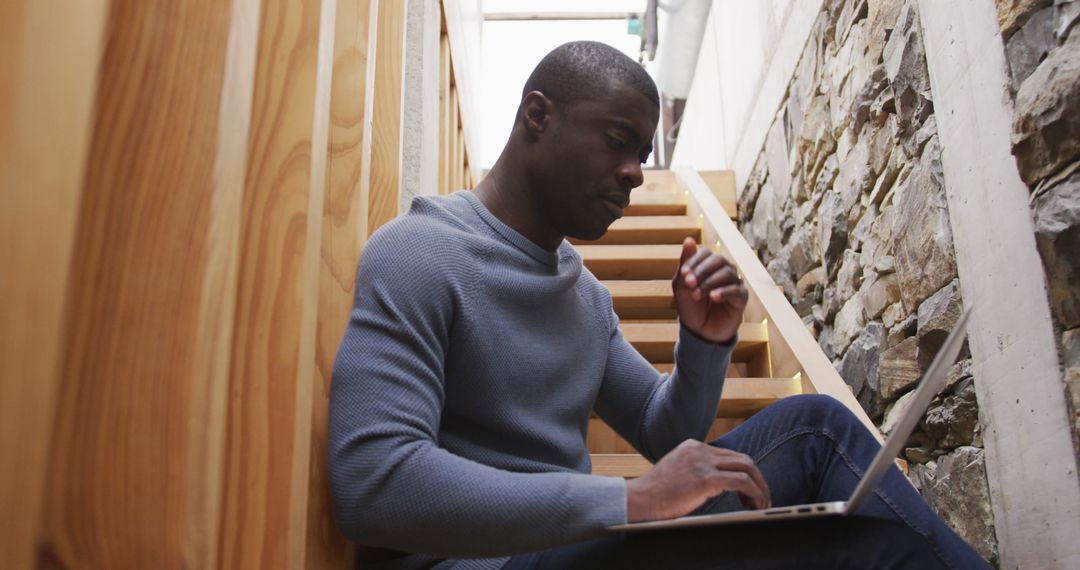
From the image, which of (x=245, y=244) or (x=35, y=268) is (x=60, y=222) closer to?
(x=35, y=268)

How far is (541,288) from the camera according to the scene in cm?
121

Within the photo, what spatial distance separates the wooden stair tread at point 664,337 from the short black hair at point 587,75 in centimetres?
132

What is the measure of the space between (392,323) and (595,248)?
236 centimetres

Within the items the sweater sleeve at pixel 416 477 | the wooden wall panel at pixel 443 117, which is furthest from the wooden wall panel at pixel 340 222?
the wooden wall panel at pixel 443 117

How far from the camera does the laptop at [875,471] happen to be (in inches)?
30.0

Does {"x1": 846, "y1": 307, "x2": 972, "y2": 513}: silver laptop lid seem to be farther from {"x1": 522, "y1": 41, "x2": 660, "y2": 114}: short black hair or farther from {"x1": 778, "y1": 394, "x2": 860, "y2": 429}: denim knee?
{"x1": 522, "y1": 41, "x2": 660, "y2": 114}: short black hair

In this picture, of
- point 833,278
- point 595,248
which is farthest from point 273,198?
point 595,248

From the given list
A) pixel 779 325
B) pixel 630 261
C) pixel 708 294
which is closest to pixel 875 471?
pixel 708 294

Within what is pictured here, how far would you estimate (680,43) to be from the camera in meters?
5.79

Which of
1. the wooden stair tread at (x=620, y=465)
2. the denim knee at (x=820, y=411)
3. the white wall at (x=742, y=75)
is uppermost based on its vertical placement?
the white wall at (x=742, y=75)

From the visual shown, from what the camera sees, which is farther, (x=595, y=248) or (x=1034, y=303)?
(x=595, y=248)

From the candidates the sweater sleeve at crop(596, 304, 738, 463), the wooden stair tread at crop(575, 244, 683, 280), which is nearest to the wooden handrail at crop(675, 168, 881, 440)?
the wooden stair tread at crop(575, 244, 683, 280)

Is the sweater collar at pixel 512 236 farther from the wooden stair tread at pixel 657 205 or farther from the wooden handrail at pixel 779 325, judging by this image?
the wooden stair tread at pixel 657 205

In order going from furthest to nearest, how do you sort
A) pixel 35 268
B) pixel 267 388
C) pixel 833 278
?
pixel 833 278 < pixel 267 388 < pixel 35 268
